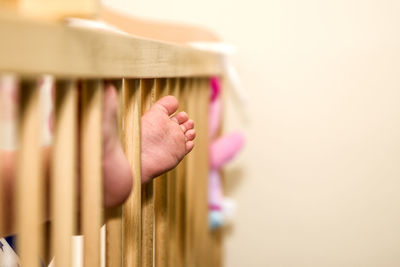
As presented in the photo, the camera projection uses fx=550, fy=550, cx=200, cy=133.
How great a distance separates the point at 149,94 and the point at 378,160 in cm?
81

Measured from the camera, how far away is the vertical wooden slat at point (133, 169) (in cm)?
65

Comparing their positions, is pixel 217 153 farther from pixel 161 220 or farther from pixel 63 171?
pixel 63 171

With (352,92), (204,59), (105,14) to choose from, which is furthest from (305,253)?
(105,14)

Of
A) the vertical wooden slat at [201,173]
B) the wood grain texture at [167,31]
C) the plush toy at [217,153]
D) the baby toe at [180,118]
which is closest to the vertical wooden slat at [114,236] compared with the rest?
the baby toe at [180,118]

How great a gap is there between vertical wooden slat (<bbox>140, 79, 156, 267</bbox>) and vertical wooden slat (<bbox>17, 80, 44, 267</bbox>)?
0.30 metres

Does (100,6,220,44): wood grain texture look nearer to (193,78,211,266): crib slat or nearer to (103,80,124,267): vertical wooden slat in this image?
(193,78,211,266): crib slat

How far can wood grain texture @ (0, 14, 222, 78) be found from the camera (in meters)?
0.38

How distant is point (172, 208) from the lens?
88cm

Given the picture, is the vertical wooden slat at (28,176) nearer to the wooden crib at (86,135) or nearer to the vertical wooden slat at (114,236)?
the wooden crib at (86,135)

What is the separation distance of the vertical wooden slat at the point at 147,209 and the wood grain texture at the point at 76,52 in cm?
4

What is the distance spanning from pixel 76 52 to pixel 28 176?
110 millimetres

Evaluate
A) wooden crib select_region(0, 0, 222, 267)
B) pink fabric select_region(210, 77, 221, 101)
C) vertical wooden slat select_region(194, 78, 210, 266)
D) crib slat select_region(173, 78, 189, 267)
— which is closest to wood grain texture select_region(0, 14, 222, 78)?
wooden crib select_region(0, 0, 222, 267)

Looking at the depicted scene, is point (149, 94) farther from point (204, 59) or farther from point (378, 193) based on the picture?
point (378, 193)

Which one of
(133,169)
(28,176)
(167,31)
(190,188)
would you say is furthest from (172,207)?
(167,31)
